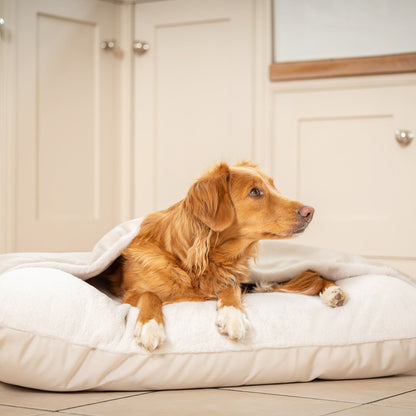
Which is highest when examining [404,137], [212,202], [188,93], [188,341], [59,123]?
[188,93]

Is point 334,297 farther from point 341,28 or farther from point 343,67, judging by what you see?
point 341,28

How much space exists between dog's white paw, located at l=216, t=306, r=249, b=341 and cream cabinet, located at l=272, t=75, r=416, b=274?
2119mm

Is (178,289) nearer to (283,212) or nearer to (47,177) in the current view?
(283,212)

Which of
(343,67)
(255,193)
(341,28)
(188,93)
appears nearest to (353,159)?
(343,67)

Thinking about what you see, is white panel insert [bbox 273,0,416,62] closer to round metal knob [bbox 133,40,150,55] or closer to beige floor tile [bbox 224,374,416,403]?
round metal knob [bbox 133,40,150,55]

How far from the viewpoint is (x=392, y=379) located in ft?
5.81

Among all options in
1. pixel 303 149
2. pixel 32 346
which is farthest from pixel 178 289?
pixel 303 149

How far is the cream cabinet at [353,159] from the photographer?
3623 mm

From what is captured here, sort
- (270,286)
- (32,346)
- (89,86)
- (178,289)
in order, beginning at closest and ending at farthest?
(32,346), (178,289), (270,286), (89,86)

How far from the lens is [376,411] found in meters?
1.36

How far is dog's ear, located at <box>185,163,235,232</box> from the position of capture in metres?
1.88

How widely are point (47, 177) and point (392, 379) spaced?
2.63 metres

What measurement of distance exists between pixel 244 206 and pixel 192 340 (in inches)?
18.4

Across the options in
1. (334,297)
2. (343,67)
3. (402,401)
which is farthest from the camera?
(343,67)
